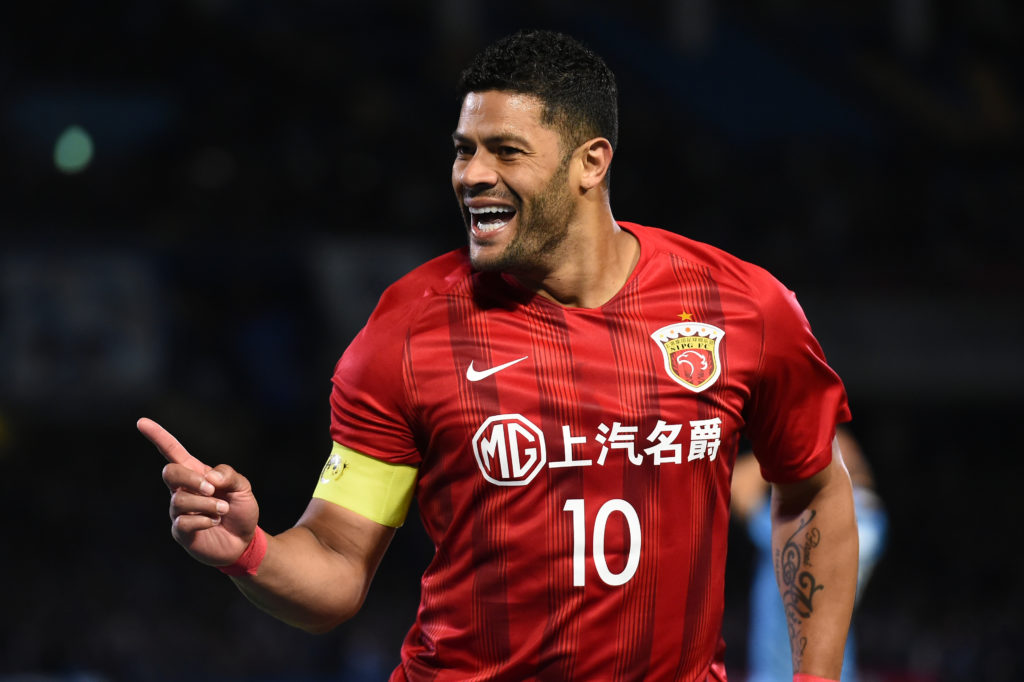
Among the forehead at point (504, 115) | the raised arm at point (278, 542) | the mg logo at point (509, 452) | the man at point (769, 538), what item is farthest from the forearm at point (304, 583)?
the man at point (769, 538)

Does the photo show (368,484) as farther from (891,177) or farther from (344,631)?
(891,177)

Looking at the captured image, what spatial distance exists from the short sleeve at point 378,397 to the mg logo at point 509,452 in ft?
0.51

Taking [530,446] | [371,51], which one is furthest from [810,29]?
[530,446]

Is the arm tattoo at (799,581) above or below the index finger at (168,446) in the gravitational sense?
below

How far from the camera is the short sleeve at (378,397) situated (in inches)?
94.0

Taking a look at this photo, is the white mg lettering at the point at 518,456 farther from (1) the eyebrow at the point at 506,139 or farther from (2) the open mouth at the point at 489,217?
(1) the eyebrow at the point at 506,139

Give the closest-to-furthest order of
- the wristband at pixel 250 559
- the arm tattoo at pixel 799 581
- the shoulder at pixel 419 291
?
the wristband at pixel 250 559
the shoulder at pixel 419 291
the arm tattoo at pixel 799 581

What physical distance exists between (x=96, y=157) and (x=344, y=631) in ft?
15.2

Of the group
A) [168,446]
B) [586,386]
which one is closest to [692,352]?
[586,386]

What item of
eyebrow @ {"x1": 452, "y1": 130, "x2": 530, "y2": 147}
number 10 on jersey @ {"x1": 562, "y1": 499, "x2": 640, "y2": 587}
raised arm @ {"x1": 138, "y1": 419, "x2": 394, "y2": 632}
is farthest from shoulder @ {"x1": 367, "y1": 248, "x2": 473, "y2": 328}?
number 10 on jersey @ {"x1": 562, "y1": 499, "x2": 640, "y2": 587}

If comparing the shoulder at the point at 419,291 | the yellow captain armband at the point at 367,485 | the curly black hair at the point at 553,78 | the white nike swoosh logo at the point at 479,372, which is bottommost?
the yellow captain armband at the point at 367,485

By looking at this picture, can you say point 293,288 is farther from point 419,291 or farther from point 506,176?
point 506,176

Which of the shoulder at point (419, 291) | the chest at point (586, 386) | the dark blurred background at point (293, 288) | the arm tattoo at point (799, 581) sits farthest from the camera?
the dark blurred background at point (293, 288)

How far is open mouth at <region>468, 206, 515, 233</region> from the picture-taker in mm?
2408
